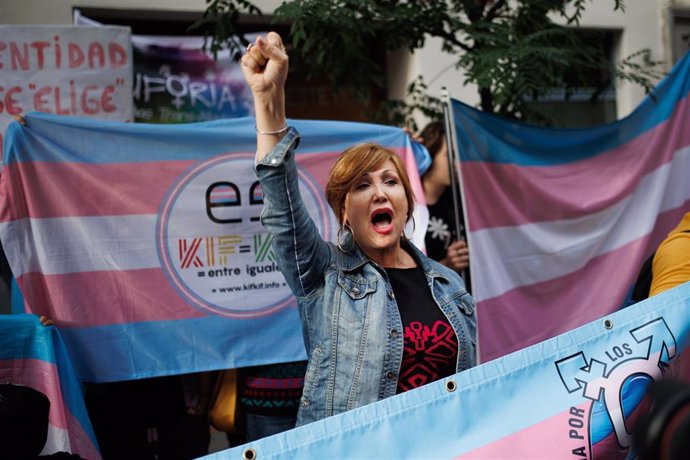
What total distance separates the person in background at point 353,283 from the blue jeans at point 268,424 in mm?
1004

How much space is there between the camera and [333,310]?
216cm

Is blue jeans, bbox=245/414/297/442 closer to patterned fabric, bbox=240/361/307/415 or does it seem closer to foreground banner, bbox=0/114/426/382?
patterned fabric, bbox=240/361/307/415

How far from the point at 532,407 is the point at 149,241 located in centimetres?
197

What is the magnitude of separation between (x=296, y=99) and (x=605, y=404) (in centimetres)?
510

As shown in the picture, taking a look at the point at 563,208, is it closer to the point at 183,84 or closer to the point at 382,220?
the point at 382,220

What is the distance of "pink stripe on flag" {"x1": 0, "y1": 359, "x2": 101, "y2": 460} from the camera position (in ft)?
9.42

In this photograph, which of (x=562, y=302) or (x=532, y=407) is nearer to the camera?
(x=532, y=407)

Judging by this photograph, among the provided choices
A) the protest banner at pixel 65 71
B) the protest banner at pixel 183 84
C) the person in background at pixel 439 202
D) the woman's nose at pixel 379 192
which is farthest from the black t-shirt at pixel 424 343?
the protest banner at pixel 183 84

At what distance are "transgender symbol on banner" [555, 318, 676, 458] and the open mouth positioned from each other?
63cm

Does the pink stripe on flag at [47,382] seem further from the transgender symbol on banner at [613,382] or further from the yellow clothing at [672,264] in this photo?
the yellow clothing at [672,264]

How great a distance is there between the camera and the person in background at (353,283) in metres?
2.06

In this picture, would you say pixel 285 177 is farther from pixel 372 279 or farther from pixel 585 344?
pixel 585 344

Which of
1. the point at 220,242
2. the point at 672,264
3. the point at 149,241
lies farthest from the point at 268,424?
the point at 672,264

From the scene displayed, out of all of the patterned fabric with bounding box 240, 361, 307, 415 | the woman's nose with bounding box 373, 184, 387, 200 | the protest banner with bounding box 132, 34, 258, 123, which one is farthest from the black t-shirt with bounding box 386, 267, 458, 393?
the protest banner with bounding box 132, 34, 258, 123
